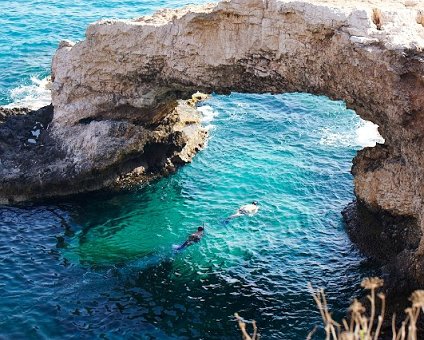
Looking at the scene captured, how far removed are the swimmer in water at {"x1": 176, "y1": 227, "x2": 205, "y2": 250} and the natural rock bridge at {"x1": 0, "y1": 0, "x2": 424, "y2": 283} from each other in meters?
5.35

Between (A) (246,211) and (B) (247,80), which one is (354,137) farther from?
(B) (247,80)

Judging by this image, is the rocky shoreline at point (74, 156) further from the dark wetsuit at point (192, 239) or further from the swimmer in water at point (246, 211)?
the dark wetsuit at point (192, 239)

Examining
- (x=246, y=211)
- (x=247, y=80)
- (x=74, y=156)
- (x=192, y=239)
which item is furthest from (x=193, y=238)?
(x=74, y=156)

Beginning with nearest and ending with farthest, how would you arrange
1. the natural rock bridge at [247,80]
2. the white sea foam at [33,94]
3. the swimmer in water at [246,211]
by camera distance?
the natural rock bridge at [247,80]
the swimmer in water at [246,211]
the white sea foam at [33,94]

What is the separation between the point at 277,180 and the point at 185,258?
22.3ft

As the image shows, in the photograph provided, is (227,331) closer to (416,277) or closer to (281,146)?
(416,277)

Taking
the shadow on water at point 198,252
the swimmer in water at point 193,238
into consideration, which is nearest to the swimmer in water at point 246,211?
the shadow on water at point 198,252

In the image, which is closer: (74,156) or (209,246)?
(209,246)

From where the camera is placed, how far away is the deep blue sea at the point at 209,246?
66.8ft

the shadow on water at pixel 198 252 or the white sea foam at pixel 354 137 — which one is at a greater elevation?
the white sea foam at pixel 354 137

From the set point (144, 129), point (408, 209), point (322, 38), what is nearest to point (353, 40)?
point (322, 38)

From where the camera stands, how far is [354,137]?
31.7 meters

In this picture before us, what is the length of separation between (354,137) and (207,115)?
8.22 m

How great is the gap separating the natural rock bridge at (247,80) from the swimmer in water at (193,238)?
17.5 ft
